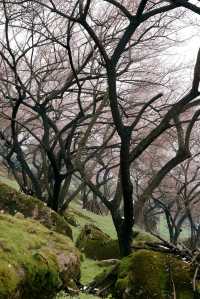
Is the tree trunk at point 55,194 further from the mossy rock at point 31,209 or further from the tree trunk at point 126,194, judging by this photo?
the tree trunk at point 126,194

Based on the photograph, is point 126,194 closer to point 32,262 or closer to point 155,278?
point 155,278

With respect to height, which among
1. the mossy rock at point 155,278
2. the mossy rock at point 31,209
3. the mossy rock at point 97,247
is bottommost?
the mossy rock at point 155,278

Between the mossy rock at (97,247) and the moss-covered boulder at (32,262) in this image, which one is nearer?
the moss-covered boulder at (32,262)

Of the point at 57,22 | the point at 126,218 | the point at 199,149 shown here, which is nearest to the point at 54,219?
the point at 126,218

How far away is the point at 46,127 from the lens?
2041cm

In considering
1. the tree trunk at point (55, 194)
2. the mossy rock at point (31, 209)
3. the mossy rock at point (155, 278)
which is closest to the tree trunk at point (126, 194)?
the mossy rock at point (31, 209)

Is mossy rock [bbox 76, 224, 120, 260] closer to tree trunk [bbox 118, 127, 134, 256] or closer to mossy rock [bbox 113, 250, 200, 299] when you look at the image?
tree trunk [bbox 118, 127, 134, 256]

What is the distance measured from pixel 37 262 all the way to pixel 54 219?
7.67 meters

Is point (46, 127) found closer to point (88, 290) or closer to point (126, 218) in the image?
point (126, 218)

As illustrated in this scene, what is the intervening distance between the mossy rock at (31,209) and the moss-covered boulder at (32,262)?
4.99m

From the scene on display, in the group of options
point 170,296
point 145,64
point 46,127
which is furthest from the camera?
point 145,64

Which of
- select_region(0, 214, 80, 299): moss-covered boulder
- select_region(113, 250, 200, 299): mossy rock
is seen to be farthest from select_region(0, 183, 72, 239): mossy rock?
select_region(113, 250, 200, 299): mossy rock

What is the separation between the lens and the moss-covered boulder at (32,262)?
19.3ft

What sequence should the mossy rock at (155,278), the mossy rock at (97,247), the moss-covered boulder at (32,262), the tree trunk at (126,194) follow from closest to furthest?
the moss-covered boulder at (32,262) < the mossy rock at (155,278) < the tree trunk at (126,194) < the mossy rock at (97,247)
